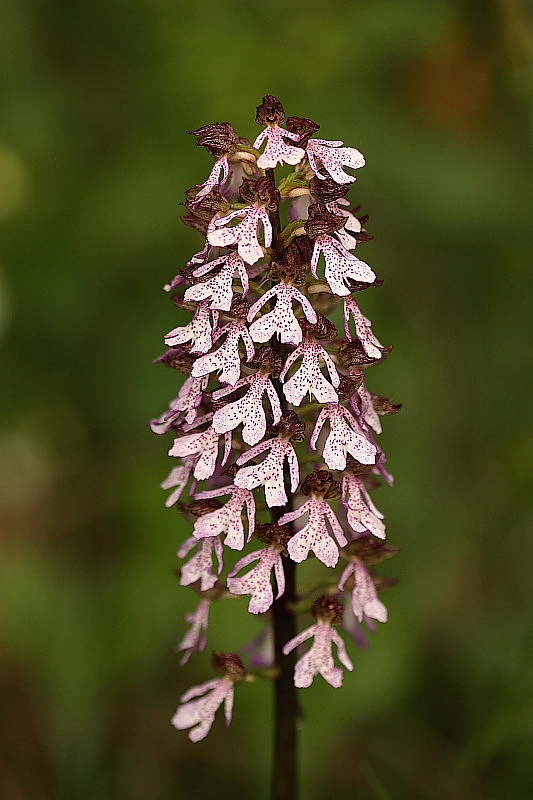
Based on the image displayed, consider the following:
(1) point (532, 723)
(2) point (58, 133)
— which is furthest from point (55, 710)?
(2) point (58, 133)

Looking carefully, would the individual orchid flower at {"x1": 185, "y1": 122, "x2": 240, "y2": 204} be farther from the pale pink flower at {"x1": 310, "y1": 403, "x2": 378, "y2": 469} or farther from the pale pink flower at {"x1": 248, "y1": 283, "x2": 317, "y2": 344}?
the pale pink flower at {"x1": 310, "y1": 403, "x2": 378, "y2": 469}

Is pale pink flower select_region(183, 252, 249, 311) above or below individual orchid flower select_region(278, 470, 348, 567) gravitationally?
above

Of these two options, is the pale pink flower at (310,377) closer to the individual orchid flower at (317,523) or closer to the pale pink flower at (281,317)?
the pale pink flower at (281,317)

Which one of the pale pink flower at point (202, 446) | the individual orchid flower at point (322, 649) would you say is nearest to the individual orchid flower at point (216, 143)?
the pale pink flower at point (202, 446)

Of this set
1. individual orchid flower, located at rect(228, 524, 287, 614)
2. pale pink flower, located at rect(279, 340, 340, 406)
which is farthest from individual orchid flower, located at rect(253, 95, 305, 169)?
individual orchid flower, located at rect(228, 524, 287, 614)

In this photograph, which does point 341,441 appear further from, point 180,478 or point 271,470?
point 180,478

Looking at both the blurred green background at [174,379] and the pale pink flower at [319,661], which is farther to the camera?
the blurred green background at [174,379]
